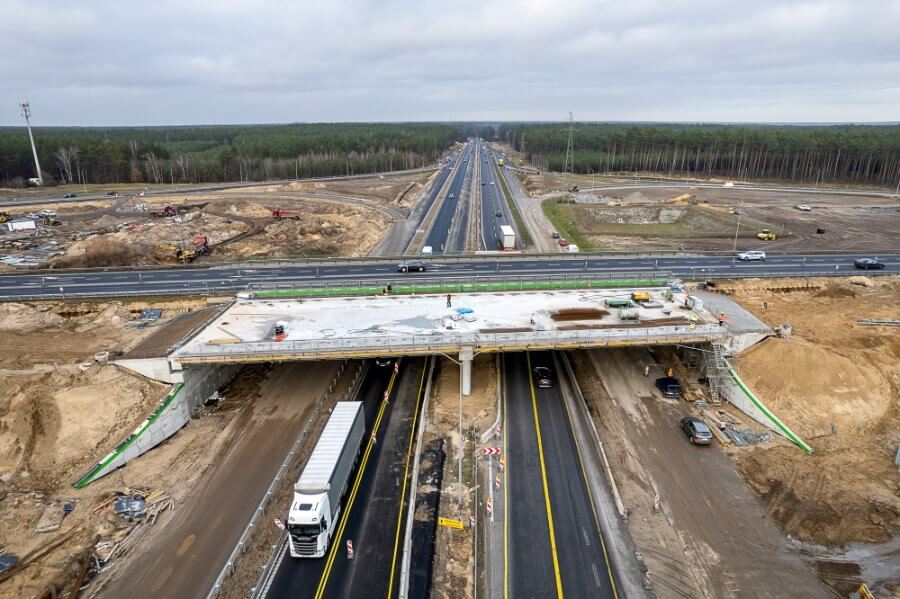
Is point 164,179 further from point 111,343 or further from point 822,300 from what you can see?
point 822,300

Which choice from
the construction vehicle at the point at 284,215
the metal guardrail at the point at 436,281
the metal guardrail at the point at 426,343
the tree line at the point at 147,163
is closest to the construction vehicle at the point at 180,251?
the metal guardrail at the point at 436,281

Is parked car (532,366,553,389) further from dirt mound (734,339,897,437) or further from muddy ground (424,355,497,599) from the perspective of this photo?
dirt mound (734,339,897,437)

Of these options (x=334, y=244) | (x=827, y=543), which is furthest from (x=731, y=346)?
(x=334, y=244)

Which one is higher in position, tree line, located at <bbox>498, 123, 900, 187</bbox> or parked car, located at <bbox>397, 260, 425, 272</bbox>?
tree line, located at <bbox>498, 123, 900, 187</bbox>

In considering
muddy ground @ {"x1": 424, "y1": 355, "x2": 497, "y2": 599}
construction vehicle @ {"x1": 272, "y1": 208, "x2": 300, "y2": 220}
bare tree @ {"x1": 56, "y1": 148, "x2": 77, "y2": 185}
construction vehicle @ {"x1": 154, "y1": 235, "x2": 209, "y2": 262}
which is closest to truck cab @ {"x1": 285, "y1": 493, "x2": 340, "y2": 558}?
muddy ground @ {"x1": 424, "y1": 355, "x2": 497, "y2": 599}

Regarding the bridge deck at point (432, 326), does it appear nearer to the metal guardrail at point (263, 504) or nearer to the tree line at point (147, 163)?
the metal guardrail at point (263, 504)
